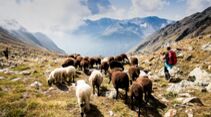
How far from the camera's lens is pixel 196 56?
29438 millimetres

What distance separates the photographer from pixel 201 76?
23.0 metres

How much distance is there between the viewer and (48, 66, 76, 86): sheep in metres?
23.7

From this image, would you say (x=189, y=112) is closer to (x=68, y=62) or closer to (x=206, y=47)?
(x=206, y=47)

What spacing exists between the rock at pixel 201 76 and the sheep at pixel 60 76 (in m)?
11.3

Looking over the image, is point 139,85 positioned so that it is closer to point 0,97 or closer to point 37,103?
point 37,103

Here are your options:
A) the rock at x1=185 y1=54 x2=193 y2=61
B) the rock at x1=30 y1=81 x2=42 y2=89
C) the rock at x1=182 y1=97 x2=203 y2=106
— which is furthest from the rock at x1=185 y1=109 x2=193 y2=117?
the rock at x1=185 y1=54 x2=193 y2=61

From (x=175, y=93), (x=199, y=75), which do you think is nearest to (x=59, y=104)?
(x=175, y=93)

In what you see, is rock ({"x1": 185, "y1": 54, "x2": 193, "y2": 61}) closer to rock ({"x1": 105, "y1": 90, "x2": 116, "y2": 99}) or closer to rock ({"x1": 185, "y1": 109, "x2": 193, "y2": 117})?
rock ({"x1": 105, "y1": 90, "x2": 116, "y2": 99})

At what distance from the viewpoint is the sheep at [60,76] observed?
23672 millimetres

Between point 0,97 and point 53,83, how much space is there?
5647 millimetres

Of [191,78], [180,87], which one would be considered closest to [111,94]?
[180,87]

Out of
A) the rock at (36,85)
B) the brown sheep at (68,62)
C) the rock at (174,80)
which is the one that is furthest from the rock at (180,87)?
the brown sheep at (68,62)

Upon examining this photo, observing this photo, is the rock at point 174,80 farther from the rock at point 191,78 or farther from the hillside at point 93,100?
the rock at point 191,78

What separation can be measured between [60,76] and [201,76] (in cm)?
1264
